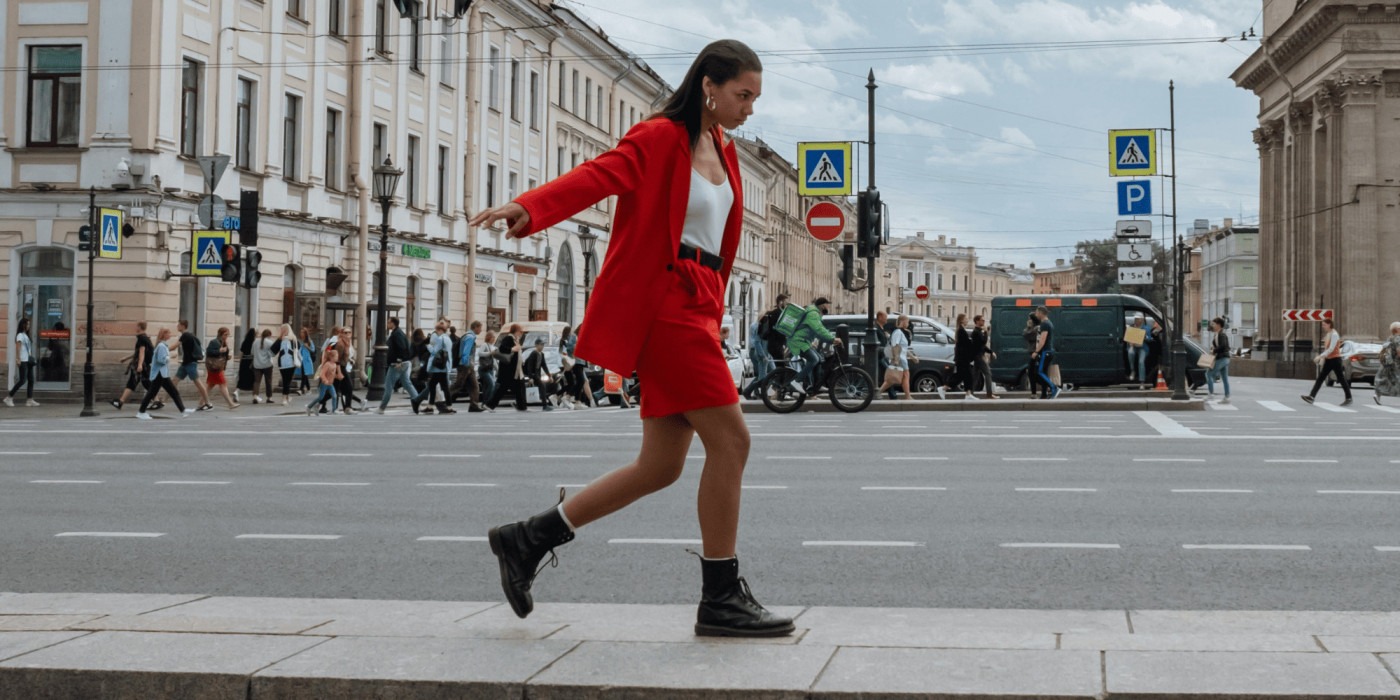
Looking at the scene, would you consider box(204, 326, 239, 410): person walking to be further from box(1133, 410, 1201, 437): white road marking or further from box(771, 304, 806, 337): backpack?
box(1133, 410, 1201, 437): white road marking

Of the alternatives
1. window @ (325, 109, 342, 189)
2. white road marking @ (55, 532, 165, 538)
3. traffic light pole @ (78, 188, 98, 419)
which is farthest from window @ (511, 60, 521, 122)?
white road marking @ (55, 532, 165, 538)

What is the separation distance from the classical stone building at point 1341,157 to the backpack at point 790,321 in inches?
1872

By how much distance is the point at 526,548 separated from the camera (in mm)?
5430

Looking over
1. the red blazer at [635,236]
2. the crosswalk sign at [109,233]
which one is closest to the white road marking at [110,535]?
the red blazer at [635,236]

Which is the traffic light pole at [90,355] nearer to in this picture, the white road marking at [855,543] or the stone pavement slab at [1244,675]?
the white road marking at [855,543]

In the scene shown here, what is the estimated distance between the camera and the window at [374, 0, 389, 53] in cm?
4131

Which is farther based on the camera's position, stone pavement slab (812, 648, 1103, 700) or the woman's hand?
the woman's hand

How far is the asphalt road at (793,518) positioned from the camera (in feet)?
24.8

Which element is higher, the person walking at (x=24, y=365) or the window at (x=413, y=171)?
the window at (x=413, y=171)

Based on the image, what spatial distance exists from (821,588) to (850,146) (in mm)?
22738

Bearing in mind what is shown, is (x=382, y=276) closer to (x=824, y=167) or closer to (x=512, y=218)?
(x=824, y=167)

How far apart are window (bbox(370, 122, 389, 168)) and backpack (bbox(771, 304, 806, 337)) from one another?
66.0 ft

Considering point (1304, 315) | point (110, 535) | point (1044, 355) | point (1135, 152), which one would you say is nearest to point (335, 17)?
point (1135, 152)

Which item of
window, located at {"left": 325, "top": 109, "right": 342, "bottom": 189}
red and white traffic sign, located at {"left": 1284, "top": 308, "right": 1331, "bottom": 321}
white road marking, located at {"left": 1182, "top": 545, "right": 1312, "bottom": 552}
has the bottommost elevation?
white road marking, located at {"left": 1182, "top": 545, "right": 1312, "bottom": 552}
